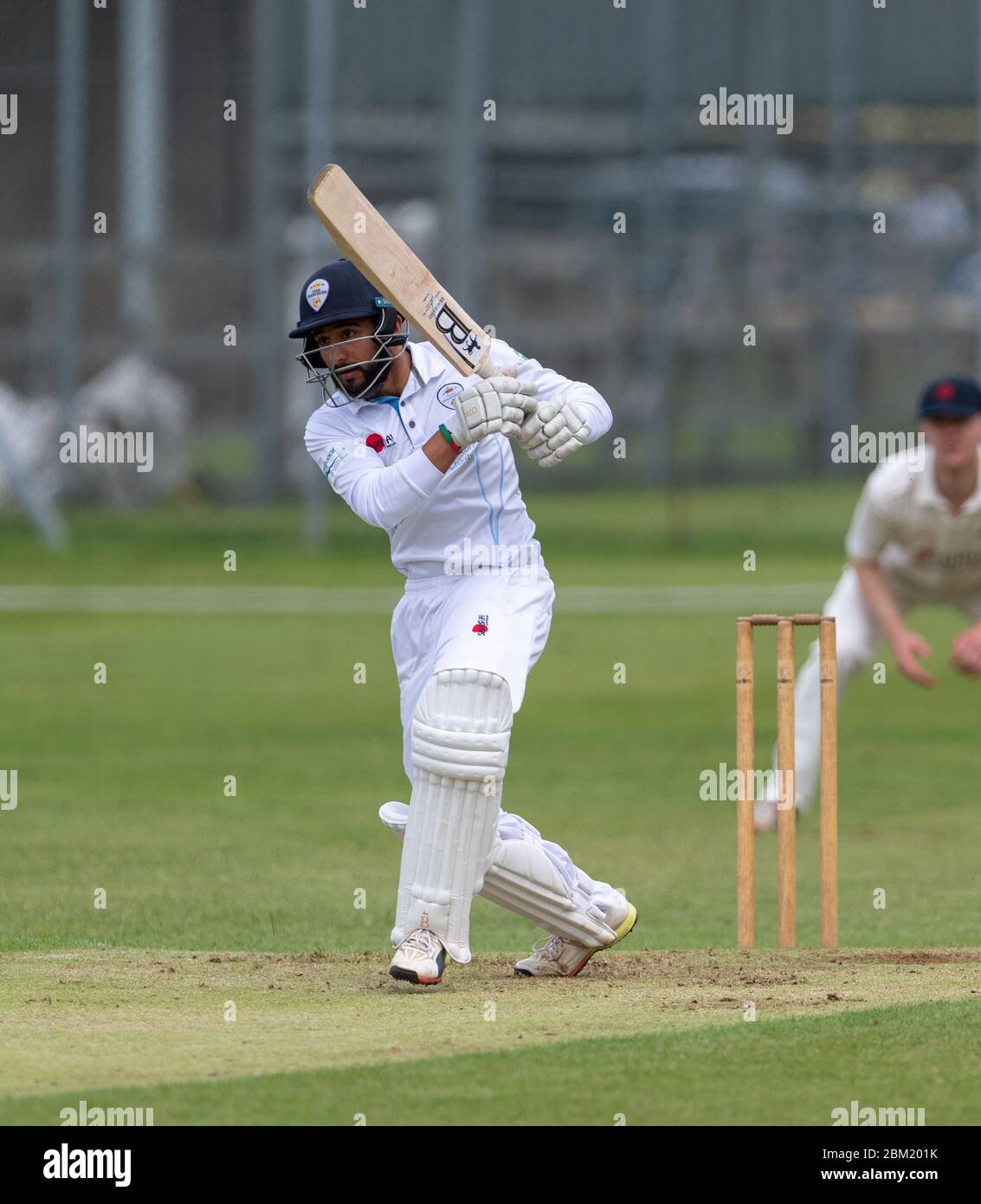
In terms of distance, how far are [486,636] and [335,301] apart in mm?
857

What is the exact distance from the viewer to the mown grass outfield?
4.28 meters

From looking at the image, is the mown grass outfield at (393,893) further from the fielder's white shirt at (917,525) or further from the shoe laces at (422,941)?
the fielder's white shirt at (917,525)

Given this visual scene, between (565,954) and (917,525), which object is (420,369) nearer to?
(565,954)

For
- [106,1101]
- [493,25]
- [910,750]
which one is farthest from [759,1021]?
[493,25]

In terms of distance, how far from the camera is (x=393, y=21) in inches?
912

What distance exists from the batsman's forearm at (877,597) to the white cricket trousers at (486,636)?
3123 millimetres

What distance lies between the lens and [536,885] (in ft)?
17.4

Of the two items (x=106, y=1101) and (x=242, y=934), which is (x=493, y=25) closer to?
(x=242, y=934)

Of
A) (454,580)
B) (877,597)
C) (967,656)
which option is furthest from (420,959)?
(877,597)

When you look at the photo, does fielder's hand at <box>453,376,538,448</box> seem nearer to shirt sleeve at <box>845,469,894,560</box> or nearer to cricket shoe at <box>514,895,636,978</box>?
cricket shoe at <box>514,895,636,978</box>

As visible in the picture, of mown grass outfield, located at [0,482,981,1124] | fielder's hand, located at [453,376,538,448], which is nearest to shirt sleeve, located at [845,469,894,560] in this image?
mown grass outfield, located at [0,482,981,1124]

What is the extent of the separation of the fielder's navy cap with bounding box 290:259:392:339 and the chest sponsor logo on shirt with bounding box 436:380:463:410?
238 millimetres
